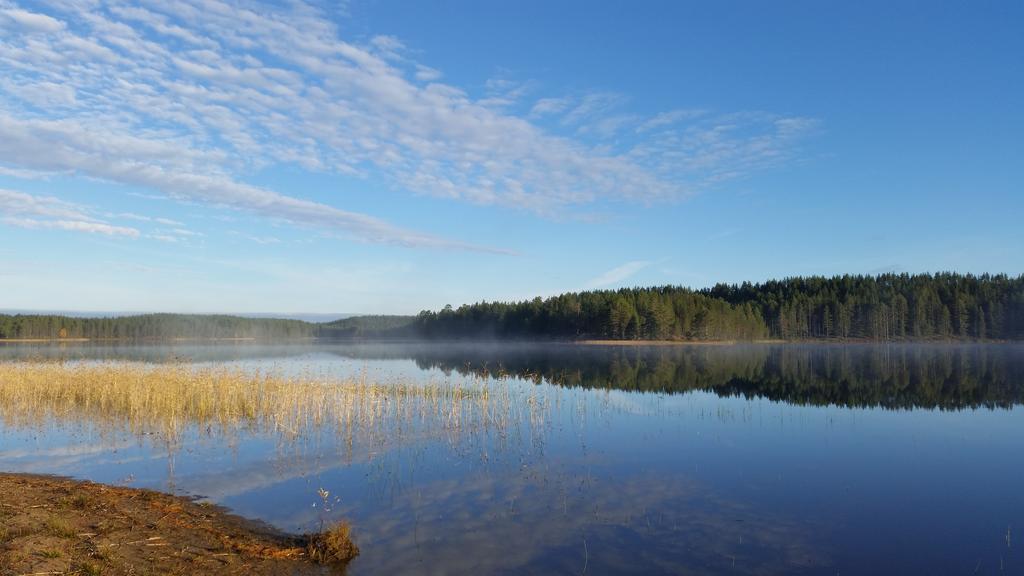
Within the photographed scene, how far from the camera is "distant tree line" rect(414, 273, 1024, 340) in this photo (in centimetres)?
11744

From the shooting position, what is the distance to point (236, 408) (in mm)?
21984

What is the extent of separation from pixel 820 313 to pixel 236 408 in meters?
135

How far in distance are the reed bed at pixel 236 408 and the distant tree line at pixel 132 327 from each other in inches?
6664

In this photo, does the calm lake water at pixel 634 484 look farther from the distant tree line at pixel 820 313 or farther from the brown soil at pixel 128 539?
the distant tree line at pixel 820 313

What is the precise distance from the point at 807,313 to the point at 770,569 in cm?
13835

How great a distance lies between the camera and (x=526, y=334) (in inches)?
5610

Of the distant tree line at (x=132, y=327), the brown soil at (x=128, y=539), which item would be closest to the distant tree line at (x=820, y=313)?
the distant tree line at (x=132, y=327)

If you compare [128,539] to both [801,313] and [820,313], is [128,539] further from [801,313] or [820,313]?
[820,313]

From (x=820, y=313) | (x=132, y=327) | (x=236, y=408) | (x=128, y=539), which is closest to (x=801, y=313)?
(x=820, y=313)

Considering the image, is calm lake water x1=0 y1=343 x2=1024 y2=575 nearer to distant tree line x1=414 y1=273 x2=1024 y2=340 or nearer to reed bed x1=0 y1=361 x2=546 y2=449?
reed bed x1=0 y1=361 x2=546 y2=449

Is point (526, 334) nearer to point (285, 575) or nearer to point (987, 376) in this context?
point (987, 376)

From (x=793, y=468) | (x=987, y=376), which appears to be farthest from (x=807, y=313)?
(x=793, y=468)

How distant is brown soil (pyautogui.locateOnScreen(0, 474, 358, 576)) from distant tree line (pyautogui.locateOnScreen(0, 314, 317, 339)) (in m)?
188

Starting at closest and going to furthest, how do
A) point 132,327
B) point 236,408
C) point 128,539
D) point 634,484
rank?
1. point 128,539
2. point 634,484
3. point 236,408
4. point 132,327
